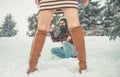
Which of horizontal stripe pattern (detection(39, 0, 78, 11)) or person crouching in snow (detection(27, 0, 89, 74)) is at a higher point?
horizontal stripe pattern (detection(39, 0, 78, 11))

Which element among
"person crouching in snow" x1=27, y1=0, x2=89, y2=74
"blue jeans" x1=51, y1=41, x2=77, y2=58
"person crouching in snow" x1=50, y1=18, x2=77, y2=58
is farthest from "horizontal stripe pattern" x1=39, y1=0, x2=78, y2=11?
"blue jeans" x1=51, y1=41, x2=77, y2=58

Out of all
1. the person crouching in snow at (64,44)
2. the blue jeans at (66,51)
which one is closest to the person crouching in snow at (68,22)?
the person crouching in snow at (64,44)

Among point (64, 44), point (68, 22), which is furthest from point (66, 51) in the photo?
point (68, 22)

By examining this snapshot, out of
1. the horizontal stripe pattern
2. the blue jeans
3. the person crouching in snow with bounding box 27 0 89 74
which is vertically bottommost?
the blue jeans

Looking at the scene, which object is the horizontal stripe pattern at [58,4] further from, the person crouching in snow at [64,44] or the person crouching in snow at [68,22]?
the person crouching in snow at [64,44]

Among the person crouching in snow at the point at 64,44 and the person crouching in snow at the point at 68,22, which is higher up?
the person crouching in snow at the point at 68,22

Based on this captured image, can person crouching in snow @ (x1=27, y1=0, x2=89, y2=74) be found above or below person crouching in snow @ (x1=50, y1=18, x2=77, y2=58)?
above

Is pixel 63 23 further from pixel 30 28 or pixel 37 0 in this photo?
pixel 30 28

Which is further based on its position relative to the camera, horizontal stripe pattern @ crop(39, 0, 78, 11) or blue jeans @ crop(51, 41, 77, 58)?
blue jeans @ crop(51, 41, 77, 58)

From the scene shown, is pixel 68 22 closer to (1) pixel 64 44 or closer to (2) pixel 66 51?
(2) pixel 66 51

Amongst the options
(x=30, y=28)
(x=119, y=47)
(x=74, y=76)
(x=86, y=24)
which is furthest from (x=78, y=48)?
(x=30, y=28)

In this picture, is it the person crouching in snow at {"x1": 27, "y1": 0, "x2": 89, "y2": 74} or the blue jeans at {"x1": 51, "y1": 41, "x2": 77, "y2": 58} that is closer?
the person crouching in snow at {"x1": 27, "y1": 0, "x2": 89, "y2": 74}

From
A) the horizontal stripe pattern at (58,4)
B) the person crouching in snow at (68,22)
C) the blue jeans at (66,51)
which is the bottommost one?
the blue jeans at (66,51)

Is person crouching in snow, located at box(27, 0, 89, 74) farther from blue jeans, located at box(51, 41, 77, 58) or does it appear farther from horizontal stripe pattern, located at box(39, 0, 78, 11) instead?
blue jeans, located at box(51, 41, 77, 58)
